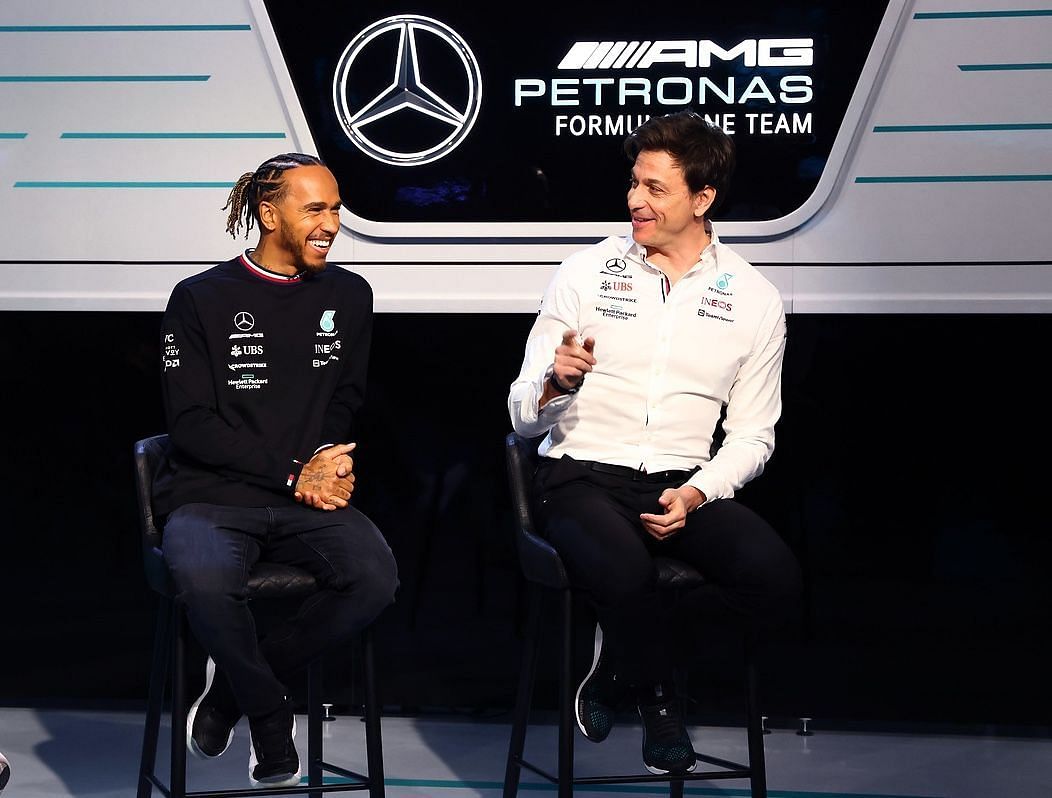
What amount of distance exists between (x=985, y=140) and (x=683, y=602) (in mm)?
1646

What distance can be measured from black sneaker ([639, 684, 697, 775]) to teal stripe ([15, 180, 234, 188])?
1.94 meters

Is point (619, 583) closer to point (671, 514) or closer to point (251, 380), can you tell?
point (671, 514)

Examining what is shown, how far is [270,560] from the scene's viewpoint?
9.41ft

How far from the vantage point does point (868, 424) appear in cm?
371

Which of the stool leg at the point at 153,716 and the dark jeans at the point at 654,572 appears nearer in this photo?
the dark jeans at the point at 654,572

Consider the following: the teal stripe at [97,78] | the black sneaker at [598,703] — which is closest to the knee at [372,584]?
the black sneaker at [598,703]

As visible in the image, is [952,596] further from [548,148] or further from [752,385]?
[548,148]

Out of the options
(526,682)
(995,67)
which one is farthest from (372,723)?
(995,67)

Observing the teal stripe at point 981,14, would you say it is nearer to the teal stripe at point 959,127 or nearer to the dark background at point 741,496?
the teal stripe at point 959,127

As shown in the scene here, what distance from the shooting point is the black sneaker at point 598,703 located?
284 cm

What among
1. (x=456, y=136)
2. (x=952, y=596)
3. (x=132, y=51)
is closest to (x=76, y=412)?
(x=132, y=51)

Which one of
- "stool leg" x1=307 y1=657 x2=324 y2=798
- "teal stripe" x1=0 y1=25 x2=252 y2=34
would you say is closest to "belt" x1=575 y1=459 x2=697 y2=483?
"stool leg" x1=307 y1=657 x2=324 y2=798

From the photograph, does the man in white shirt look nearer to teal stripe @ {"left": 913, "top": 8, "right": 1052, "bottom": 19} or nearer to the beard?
the beard

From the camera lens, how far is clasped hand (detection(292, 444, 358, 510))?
9.41 feet
